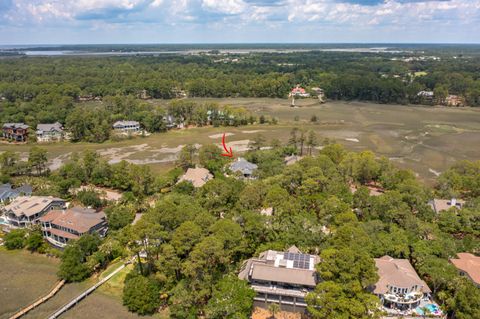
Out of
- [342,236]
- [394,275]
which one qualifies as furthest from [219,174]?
[394,275]

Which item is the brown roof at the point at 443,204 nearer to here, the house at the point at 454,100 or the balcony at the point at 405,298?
the balcony at the point at 405,298

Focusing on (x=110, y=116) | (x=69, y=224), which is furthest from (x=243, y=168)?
(x=110, y=116)

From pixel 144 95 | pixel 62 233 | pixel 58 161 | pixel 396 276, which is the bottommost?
pixel 62 233

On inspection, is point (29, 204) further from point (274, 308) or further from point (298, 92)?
point (298, 92)

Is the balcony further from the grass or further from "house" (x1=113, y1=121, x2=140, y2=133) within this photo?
"house" (x1=113, y1=121, x2=140, y2=133)

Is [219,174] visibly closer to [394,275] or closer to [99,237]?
[99,237]

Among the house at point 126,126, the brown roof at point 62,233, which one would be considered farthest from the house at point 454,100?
the brown roof at point 62,233
